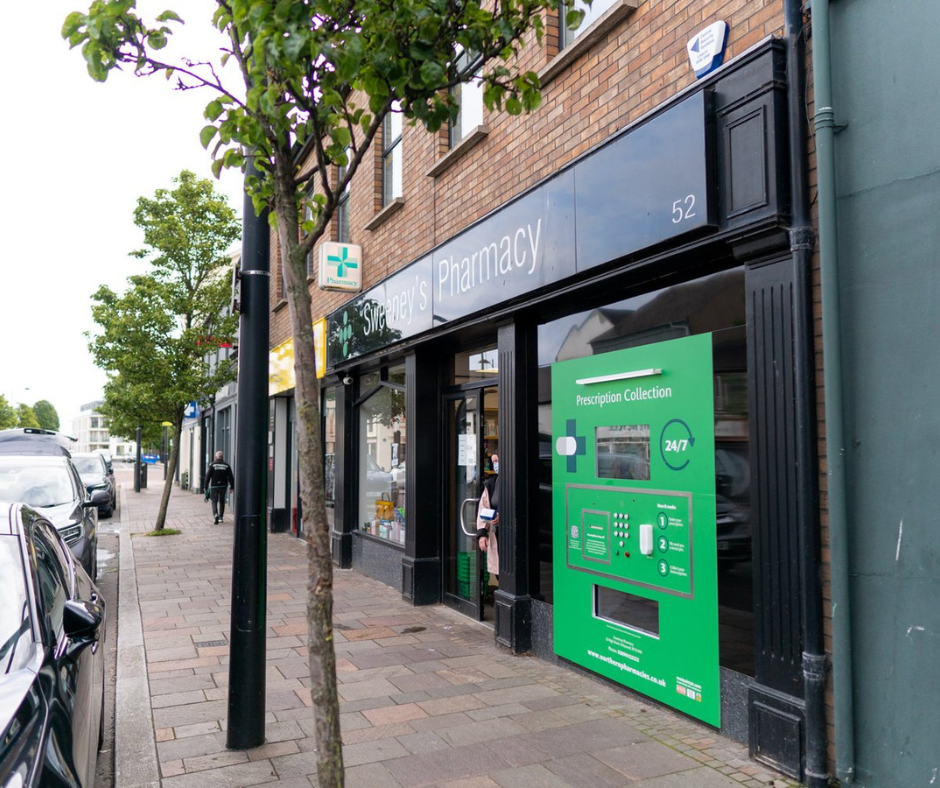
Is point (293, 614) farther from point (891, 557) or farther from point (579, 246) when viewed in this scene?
point (891, 557)

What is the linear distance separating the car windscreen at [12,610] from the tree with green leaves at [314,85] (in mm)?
1093

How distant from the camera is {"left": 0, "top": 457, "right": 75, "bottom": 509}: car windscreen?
880 centimetres

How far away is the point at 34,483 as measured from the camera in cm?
915

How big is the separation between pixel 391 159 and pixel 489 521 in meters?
5.41

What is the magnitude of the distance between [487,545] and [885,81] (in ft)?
15.3

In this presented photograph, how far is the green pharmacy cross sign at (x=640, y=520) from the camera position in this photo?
460 centimetres

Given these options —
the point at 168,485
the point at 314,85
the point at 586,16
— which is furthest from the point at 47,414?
the point at 314,85

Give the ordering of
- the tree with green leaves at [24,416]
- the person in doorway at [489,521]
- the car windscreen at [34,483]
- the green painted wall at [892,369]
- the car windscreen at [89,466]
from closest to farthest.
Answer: the green painted wall at [892,369]
the person in doorway at [489,521]
the car windscreen at [34,483]
the car windscreen at [89,466]
the tree with green leaves at [24,416]

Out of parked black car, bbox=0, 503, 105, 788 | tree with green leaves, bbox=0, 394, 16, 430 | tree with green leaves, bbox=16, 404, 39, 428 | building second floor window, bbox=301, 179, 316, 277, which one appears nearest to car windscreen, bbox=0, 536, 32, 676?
parked black car, bbox=0, 503, 105, 788

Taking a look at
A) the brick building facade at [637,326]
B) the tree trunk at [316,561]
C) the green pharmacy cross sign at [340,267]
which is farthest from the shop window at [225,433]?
the tree trunk at [316,561]

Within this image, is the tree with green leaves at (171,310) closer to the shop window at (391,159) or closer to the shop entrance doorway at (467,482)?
the shop window at (391,159)

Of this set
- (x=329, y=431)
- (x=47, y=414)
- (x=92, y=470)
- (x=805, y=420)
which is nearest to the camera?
(x=805, y=420)

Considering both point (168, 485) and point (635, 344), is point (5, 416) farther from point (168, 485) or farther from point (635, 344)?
point (635, 344)

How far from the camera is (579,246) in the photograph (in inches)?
215
